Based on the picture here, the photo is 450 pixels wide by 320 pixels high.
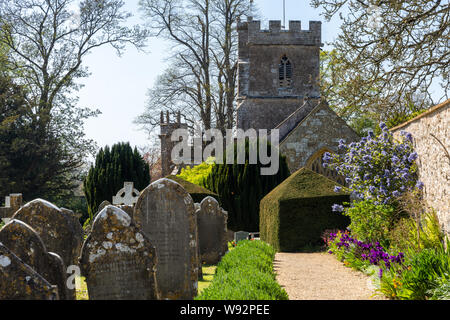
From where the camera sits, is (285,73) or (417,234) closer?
(417,234)

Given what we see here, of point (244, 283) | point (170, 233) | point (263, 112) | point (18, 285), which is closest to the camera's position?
point (18, 285)

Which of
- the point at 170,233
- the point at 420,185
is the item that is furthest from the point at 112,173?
the point at 170,233

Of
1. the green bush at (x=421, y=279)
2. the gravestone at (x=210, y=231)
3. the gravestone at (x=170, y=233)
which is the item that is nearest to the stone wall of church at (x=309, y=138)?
the gravestone at (x=210, y=231)

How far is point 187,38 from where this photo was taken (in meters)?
33.5

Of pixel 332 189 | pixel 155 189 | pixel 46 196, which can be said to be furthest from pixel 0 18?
pixel 155 189

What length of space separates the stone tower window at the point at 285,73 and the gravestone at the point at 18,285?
96.8 ft

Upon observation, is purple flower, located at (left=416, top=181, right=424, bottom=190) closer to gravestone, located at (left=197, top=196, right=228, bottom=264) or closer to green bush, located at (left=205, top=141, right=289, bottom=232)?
gravestone, located at (left=197, top=196, right=228, bottom=264)

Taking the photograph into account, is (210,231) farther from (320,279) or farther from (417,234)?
(417,234)

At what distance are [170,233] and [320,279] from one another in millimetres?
3238

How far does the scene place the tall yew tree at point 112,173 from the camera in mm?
22891

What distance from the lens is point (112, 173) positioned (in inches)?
915

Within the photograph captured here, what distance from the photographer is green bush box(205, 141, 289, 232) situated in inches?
780

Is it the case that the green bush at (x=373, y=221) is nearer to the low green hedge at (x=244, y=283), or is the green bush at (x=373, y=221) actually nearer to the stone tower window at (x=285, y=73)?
the low green hedge at (x=244, y=283)

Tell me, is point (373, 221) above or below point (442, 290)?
above
